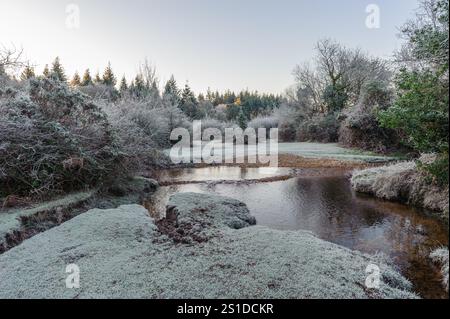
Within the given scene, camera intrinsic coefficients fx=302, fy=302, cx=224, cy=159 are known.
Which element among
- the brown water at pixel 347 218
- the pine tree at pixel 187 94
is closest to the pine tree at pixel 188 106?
the pine tree at pixel 187 94

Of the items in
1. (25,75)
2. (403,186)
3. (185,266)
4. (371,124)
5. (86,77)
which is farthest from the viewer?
(86,77)

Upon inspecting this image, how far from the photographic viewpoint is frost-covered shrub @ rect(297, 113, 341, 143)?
26.3m

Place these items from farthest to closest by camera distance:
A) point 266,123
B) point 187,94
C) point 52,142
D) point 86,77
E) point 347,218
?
point 86,77 → point 187,94 → point 266,123 → point 52,142 → point 347,218

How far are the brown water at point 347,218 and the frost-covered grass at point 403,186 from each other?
0.35 metres

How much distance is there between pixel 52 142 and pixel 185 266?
6376mm

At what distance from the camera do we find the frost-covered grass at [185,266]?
3436mm

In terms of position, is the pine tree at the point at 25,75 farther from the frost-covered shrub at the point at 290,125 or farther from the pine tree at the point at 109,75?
the pine tree at the point at 109,75

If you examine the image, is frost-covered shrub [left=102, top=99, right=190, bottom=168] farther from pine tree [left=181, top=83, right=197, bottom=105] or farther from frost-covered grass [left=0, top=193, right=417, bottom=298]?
pine tree [left=181, top=83, right=197, bottom=105]

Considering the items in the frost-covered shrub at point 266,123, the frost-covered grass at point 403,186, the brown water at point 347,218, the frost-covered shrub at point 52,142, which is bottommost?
the brown water at point 347,218

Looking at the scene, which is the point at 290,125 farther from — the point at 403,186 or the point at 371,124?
the point at 403,186

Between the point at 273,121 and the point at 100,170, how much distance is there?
26142 mm

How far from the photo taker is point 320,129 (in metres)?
27.1

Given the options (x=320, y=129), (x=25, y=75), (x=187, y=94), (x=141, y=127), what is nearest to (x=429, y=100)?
(x=141, y=127)
